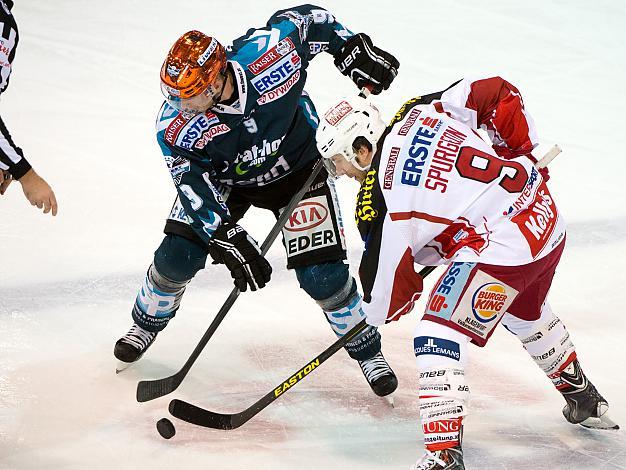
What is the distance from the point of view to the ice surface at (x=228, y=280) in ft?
9.77

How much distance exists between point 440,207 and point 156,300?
1.29m

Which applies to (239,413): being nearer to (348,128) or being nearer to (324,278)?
(324,278)

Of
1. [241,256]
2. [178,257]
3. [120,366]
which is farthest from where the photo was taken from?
[120,366]

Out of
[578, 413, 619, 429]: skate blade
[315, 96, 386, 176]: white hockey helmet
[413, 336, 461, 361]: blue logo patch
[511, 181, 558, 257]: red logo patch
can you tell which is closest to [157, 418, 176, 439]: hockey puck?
[413, 336, 461, 361]: blue logo patch

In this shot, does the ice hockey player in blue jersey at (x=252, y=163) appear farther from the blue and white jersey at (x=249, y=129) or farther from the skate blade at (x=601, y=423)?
the skate blade at (x=601, y=423)

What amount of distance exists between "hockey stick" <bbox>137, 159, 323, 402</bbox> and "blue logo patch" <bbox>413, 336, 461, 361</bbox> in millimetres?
788

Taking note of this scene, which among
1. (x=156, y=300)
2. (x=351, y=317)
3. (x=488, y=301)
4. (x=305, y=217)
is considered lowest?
(x=156, y=300)

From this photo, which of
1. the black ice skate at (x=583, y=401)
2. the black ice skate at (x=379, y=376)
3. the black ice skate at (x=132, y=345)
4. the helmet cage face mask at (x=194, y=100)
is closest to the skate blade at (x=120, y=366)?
the black ice skate at (x=132, y=345)

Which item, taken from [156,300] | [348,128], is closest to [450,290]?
[348,128]

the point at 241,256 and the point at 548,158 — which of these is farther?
the point at 241,256

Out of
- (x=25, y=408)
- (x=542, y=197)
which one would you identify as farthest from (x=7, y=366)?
(x=542, y=197)

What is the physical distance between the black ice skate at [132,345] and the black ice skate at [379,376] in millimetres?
829

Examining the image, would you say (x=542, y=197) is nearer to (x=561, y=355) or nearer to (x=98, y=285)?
(x=561, y=355)

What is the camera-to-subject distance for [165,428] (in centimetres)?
286
